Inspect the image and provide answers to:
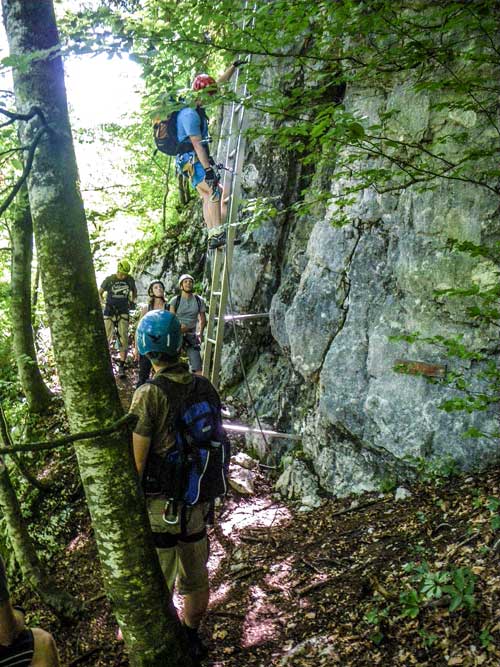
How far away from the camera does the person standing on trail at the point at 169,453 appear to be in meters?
3.34

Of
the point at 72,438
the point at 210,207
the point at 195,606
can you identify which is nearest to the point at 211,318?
the point at 210,207

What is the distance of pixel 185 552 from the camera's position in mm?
3555

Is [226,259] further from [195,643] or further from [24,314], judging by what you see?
[24,314]

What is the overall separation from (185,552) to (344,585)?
5.26 feet

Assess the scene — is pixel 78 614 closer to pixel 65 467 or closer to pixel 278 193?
pixel 65 467

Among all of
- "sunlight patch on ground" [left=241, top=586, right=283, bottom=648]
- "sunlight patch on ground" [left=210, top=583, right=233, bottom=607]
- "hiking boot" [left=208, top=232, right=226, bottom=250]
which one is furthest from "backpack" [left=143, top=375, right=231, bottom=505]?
"hiking boot" [left=208, top=232, right=226, bottom=250]

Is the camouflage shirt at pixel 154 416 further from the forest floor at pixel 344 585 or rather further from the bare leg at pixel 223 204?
the bare leg at pixel 223 204

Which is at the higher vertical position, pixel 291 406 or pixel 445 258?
pixel 445 258

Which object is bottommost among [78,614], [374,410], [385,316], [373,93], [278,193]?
[78,614]

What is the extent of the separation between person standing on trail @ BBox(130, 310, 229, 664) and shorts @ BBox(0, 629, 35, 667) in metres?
0.98

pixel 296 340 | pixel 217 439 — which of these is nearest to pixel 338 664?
pixel 217 439

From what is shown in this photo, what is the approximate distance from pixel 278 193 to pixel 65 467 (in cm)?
655

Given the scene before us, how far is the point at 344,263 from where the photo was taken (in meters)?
6.66

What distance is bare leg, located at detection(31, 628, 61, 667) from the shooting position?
107 inches
